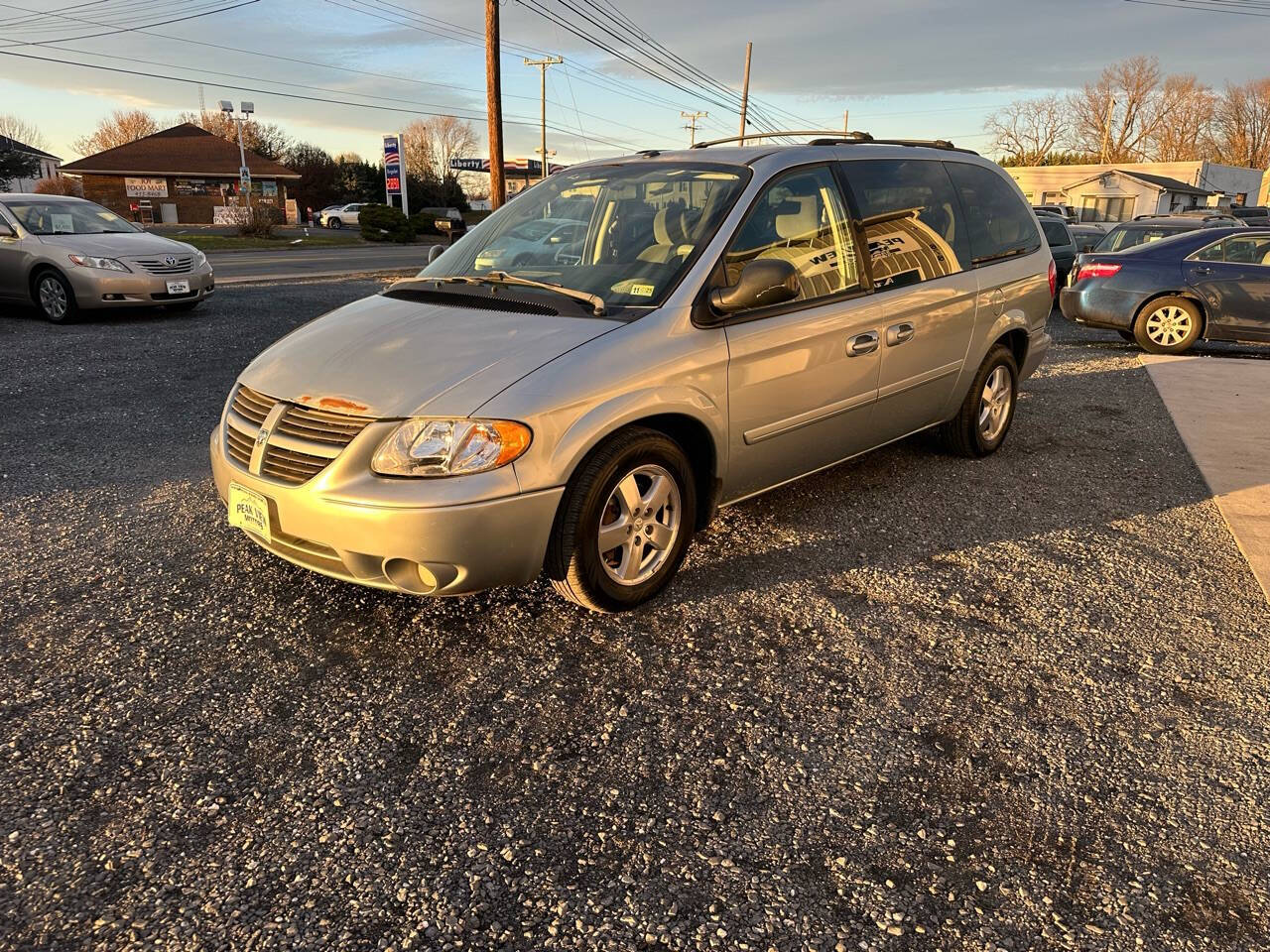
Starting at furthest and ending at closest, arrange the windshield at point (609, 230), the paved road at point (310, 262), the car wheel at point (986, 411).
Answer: the paved road at point (310, 262) → the car wheel at point (986, 411) → the windshield at point (609, 230)

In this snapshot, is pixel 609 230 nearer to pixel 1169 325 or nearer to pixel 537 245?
pixel 537 245

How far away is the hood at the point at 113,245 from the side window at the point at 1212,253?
40.3 feet

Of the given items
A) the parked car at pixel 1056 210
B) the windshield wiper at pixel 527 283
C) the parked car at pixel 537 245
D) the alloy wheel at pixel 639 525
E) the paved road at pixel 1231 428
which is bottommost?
the paved road at pixel 1231 428

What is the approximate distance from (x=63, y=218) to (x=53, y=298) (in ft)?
3.93

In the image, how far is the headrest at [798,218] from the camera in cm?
393

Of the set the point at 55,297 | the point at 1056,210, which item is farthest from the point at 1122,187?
the point at 55,297

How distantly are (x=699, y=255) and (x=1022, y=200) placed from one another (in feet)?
10.3

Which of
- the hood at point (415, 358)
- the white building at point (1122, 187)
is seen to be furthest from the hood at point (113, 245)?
the white building at point (1122, 187)

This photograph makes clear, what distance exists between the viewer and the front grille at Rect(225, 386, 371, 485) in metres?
3.05

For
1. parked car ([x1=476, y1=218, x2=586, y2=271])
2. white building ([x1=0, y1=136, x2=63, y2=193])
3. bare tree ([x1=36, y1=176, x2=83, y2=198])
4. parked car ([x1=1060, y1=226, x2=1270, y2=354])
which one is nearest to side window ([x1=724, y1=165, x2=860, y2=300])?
parked car ([x1=476, y1=218, x2=586, y2=271])

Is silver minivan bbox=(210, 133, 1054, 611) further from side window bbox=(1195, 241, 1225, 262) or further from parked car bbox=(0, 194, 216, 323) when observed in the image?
parked car bbox=(0, 194, 216, 323)

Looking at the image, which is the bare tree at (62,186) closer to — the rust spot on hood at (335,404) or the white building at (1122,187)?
the white building at (1122,187)

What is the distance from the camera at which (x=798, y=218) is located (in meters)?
4.01

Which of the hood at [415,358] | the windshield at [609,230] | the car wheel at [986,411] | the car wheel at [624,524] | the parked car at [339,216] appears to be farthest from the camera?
the parked car at [339,216]
